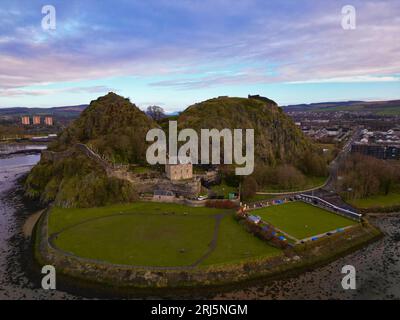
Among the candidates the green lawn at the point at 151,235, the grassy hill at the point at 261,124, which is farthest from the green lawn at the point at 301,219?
the grassy hill at the point at 261,124

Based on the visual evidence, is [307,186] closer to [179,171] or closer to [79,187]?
[179,171]

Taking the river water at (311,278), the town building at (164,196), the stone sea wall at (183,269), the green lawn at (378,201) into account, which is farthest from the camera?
the town building at (164,196)

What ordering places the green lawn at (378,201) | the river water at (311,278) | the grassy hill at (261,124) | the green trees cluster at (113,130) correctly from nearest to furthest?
1. the river water at (311,278)
2. the green lawn at (378,201)
3. the green trees cluster at (113,130)
4. the grassy hill at (261,124)

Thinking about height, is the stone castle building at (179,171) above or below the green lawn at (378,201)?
above

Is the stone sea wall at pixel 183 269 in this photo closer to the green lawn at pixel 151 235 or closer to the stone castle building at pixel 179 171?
the green lawn at pixel 151 235

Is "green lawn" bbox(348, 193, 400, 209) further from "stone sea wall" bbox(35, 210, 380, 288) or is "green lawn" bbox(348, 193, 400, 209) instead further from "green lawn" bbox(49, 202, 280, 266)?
"green lawn" bbox(49, 202, 280, 266)

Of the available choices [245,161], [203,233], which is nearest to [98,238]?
[203,233]

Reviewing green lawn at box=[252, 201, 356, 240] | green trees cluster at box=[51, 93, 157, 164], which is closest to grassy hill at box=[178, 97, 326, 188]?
green trees cluster at box=[51, 93, 157, 164]
